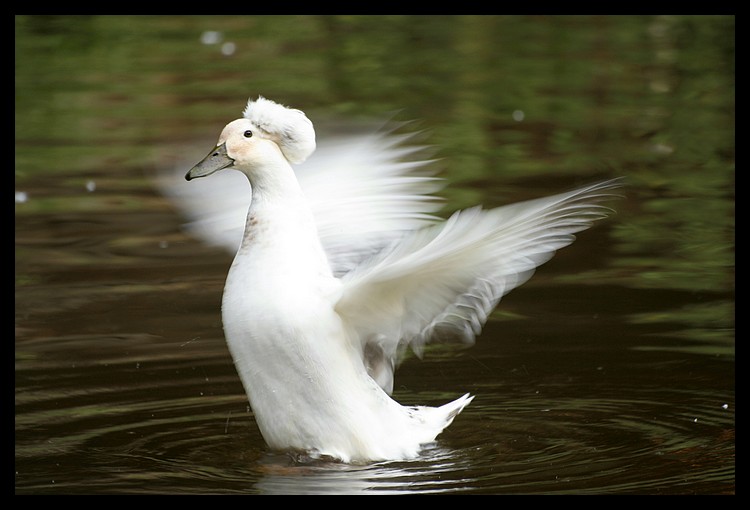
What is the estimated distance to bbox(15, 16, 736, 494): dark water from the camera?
513 cm

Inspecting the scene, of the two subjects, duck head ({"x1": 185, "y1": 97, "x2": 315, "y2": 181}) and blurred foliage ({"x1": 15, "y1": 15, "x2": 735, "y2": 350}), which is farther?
blurred foliage ({"x1": 15, "y1": 15, "x2": 735, "y2": 350})

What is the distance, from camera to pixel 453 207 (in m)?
8.63

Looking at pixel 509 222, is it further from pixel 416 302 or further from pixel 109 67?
pixel 109 67

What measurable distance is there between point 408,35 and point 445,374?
9.43 metres

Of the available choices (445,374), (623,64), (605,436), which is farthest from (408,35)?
(605,436)

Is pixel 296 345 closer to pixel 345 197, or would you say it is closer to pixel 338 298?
pixel 338 298

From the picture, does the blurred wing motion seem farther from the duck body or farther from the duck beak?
the duck beak

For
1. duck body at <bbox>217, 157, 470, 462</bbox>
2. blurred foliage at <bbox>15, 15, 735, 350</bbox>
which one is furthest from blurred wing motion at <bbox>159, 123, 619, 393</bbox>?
blurred foliage at <bbox>15, 15, 735, 350</bbox>

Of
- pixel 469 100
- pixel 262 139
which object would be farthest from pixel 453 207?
pixel 262 139

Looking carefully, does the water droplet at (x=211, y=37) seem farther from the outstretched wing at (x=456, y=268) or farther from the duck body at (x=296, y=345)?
the outstretched wing at (x=456, y=268)

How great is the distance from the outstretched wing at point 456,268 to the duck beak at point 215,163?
68cm

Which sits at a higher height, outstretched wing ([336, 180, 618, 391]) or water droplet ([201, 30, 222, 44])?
water droplet ([201, 30, 222, 44])

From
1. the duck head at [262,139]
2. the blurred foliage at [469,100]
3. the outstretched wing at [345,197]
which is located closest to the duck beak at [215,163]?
the duck head at [262,139]

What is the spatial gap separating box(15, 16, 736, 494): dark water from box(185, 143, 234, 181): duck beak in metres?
1.11
